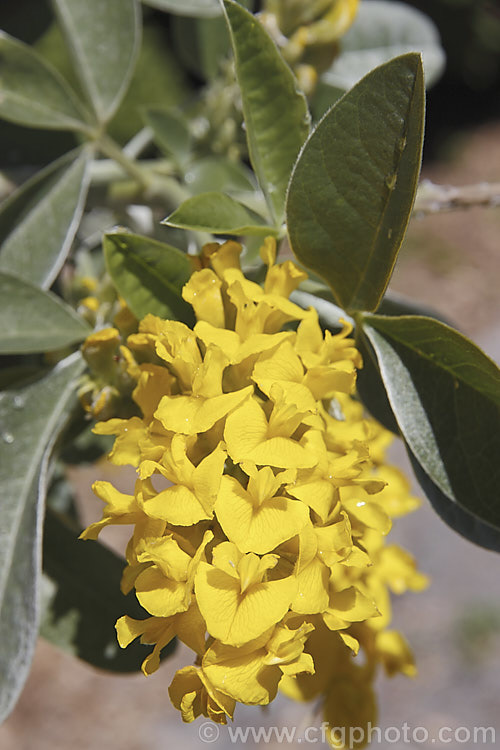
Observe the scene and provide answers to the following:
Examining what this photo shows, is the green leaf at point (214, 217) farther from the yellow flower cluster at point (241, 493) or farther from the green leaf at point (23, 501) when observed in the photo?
the green leaf at point (23, 501)

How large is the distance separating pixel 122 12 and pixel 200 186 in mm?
301

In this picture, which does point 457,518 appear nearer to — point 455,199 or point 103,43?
point 455,199

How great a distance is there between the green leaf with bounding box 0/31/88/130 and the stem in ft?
1.52

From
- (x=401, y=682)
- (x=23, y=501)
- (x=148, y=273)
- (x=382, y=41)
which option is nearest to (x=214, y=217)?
(x=148, y=273)

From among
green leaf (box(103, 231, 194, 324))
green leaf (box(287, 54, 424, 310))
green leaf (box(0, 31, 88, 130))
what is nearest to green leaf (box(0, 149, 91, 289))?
green leaf (box(0, 31, 88, 130))

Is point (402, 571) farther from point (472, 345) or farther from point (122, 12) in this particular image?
point (122, 12)

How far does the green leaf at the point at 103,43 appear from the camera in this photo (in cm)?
100

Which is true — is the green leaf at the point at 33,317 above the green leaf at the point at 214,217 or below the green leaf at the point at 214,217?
below

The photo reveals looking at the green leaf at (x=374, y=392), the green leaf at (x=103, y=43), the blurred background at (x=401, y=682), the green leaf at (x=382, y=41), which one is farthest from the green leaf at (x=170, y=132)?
the blurred background at (x=401, y=682)

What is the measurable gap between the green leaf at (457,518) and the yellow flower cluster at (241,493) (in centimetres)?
5

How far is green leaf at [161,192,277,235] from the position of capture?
0.57 m

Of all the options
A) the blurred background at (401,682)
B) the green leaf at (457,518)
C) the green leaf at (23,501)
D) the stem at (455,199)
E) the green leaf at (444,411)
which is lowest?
the blurred background at (401,682)

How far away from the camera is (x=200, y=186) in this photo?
0.95 m

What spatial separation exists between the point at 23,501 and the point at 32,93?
1.78 feet
